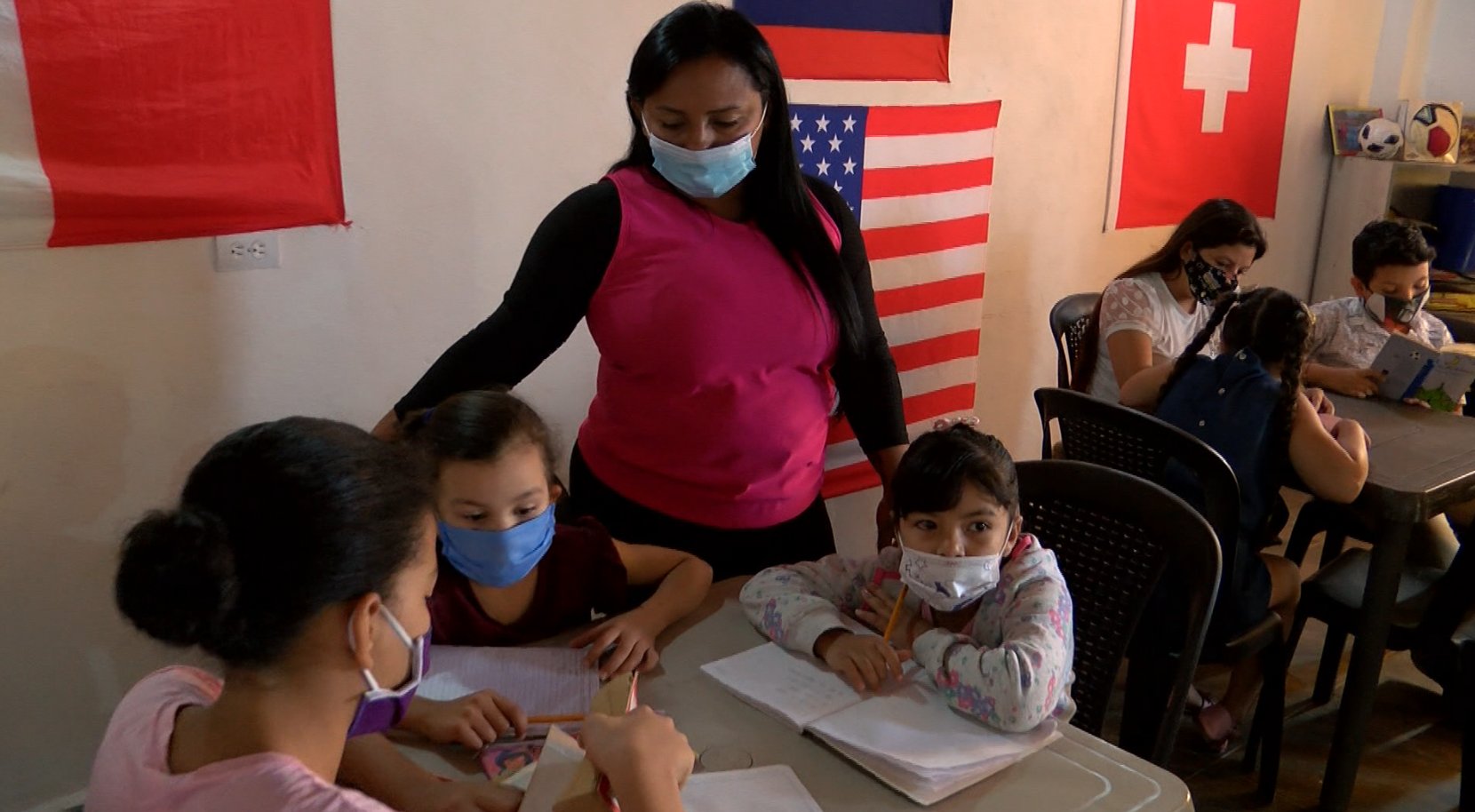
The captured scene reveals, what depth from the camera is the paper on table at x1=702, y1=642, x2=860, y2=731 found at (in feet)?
4.00

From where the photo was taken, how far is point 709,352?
1.54m

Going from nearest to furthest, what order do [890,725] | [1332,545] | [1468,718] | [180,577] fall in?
[180,577] < [890,725] < [1468,718] < [1332,545]

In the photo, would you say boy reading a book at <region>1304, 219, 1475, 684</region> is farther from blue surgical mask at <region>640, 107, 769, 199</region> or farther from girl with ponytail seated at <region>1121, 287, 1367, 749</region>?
blue surgical mask at <region>640, 107, 769, 199</region>

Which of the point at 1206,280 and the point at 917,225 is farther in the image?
the point at 917,225

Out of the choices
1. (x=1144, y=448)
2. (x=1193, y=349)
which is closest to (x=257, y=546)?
(x=1144, y=448)

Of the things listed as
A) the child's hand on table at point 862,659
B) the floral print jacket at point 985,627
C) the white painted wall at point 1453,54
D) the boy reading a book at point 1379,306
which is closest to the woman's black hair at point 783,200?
the floral print jacket at point 985,627

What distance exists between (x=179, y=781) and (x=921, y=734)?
696mm

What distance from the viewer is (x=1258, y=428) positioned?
7.13ft

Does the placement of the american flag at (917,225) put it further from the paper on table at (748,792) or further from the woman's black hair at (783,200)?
the paper on table at (748,792)

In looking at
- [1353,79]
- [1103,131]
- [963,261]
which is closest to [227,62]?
[963,261]

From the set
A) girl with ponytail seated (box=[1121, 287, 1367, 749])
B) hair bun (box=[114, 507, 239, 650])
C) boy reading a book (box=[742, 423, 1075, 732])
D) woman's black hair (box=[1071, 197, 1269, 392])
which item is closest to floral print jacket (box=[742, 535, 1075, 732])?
boy reading a book (box=[742, 423, 1075, 732])

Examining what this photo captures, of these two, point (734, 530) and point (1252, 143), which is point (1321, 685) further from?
point (1252, 143)

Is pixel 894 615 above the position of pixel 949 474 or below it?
below

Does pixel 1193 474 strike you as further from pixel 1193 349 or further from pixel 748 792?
pixel 748 792
